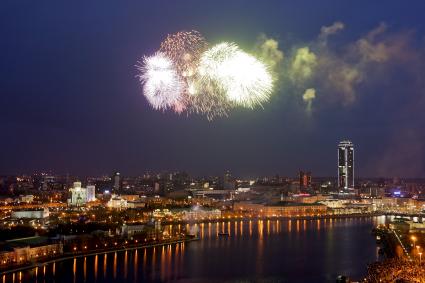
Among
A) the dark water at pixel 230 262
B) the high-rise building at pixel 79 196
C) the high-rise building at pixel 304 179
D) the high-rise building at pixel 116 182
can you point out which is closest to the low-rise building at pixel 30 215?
the dark water at pixel 230 262

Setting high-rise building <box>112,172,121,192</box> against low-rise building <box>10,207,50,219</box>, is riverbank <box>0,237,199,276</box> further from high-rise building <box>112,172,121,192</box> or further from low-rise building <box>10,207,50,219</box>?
high-rise building <box>112,172,121,192</box>

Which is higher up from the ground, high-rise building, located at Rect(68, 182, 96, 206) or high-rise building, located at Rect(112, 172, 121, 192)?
high-rise building, located at Rect(112, 172, 121, 192)

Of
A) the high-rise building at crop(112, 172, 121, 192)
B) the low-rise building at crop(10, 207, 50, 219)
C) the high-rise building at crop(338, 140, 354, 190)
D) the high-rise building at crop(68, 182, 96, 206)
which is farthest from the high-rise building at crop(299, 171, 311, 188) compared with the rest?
the low-rise building at crop(10, 207, 50, 219)

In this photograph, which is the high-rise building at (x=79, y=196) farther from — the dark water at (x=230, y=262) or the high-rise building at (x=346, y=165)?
the high-rise building at (x=346, y=165)

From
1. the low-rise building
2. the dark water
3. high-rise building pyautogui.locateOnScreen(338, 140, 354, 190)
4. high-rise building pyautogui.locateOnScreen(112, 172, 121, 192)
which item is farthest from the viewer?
high-rise building pyautogui.locateOnScreen(338, 140, 354, 190)

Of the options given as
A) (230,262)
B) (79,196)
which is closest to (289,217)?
(79,196)
